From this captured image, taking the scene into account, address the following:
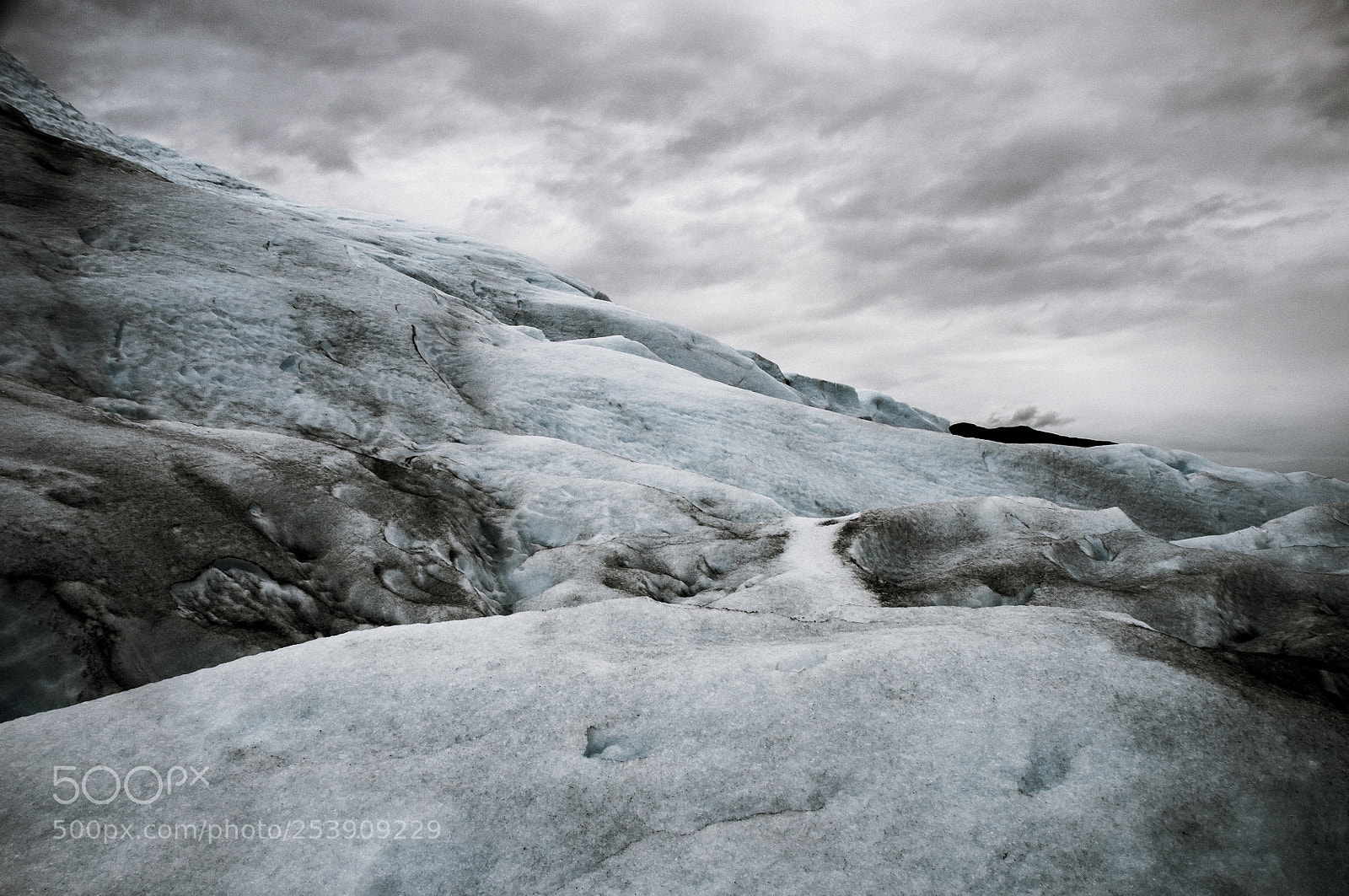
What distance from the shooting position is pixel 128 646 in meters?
5.20

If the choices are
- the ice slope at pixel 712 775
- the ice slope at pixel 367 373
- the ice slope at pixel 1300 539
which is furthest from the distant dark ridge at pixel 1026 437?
the ice slope at pixel 712 775

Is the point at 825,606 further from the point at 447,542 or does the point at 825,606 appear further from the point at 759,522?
the point at 447,542

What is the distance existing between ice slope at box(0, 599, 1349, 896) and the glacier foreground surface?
0.7 inches

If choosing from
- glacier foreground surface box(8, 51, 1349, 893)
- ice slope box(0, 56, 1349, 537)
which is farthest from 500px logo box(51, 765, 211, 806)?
ice slope box(0, 56, 1349, 537)

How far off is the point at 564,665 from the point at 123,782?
2.25 meters

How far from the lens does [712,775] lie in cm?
341

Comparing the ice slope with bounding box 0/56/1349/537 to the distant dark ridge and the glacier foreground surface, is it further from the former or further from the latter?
the distant dark ridge

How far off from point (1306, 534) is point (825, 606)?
993 cm

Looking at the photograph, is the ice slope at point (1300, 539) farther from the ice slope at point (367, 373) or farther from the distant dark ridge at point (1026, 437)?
the distant dark ridge at point (1026, 437)

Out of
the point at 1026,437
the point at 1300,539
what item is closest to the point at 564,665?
the point at 1300,539

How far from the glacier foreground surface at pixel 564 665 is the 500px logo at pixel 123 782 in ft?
0.06

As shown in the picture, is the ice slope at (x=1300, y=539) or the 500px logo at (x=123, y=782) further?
the ice slope at (x=1300, y=539)

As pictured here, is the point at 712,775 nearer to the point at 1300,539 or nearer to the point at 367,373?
the point at 1300,539

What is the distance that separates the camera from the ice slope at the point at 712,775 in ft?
9.78
